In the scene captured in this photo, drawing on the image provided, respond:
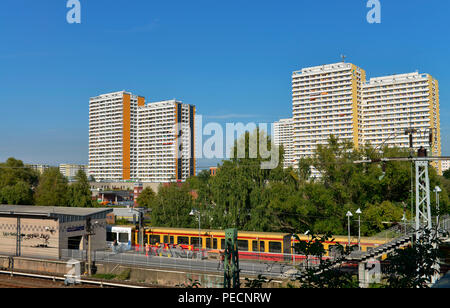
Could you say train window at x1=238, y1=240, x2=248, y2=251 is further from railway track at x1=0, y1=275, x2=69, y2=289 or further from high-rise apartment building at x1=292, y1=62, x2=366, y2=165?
high-rise apartment building at x1=292, y1=62, x2=366, y2=165

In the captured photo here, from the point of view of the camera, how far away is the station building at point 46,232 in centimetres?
2502

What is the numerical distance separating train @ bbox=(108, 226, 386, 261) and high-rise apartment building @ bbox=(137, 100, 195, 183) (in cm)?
8095

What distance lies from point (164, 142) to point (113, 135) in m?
17.8

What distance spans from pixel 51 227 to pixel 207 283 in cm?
1202

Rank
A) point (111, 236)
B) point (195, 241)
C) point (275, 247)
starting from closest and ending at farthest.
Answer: point (275, 247) < point (195, 241) < point (111, 236)

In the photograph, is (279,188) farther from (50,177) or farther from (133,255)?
(50,177)

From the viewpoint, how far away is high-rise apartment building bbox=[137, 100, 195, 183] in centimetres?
11219

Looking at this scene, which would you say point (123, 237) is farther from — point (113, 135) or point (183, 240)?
point (113, 135)

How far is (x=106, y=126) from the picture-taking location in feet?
394

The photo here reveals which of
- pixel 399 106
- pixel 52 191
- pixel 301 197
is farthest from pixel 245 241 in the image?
pixel 399 106

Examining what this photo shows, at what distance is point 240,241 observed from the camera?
25.7 metres

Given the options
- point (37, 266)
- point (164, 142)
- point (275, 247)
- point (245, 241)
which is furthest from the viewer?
point (164, 142)

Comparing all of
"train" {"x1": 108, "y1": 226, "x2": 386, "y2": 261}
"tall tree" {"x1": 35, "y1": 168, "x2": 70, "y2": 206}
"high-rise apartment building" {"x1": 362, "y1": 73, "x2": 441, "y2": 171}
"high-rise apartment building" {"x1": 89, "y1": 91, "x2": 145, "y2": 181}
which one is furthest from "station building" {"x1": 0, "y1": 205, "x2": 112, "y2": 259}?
"high-rise apartment building" {"x1": 89, "y1": 91, "x2": 145, "y2": 181}

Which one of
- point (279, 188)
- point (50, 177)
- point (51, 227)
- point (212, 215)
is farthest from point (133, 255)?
point (50, 177)
